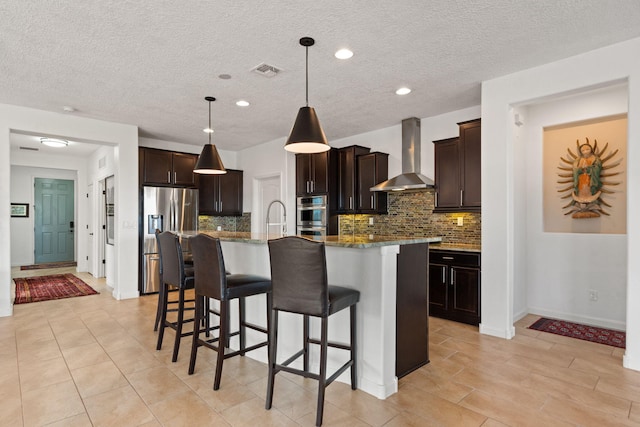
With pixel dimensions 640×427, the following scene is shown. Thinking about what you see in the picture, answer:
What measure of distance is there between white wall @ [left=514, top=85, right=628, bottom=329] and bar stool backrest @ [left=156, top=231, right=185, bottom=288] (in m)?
3.75

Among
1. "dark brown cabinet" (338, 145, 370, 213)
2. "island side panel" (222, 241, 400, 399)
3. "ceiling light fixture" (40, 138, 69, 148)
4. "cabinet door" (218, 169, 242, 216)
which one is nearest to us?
"island side panel" (222, 241, 400, 399)

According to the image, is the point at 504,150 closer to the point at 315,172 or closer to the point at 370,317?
the point at 370,317

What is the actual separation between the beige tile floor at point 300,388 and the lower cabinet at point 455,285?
44 cm

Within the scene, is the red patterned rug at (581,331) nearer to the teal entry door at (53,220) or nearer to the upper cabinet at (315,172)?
the upper cabinet at (315,172)

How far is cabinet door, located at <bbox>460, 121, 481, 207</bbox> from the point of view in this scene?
425cm

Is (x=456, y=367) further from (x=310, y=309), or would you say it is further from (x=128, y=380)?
(x=128, y=380)

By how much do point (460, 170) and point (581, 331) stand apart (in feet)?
7.15

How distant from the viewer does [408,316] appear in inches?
109

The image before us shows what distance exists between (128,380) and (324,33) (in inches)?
121

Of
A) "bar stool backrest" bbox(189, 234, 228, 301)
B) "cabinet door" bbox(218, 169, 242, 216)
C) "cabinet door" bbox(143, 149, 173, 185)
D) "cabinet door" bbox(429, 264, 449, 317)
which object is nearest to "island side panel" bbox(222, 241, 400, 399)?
"bar stool backrest" bbox(189, 234, 228, 301)

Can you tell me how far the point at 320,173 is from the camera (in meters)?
5.91

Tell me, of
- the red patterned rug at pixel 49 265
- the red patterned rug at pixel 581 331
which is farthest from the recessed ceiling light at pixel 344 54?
the red patterned rug at pixel 49 265

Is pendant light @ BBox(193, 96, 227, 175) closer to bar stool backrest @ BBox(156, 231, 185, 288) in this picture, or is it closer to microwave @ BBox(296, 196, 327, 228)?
bar stool backrest @ BBox(156, 231, 185, 288)

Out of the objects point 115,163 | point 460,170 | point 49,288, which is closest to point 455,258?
point 460,170
